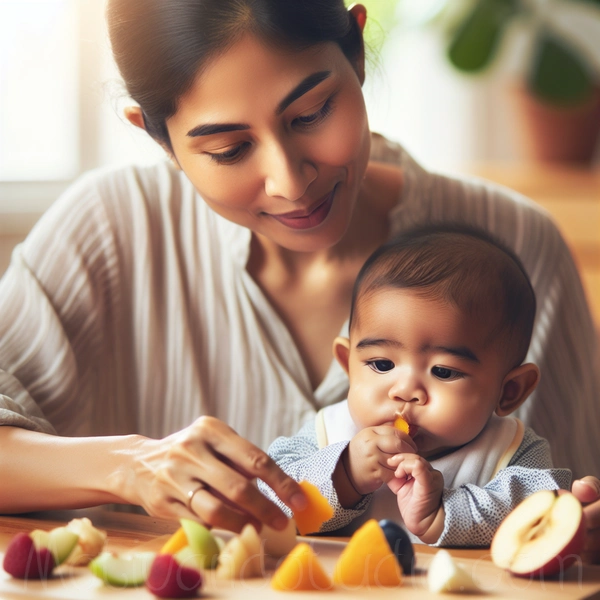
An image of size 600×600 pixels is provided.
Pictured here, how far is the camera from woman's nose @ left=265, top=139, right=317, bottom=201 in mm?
1255

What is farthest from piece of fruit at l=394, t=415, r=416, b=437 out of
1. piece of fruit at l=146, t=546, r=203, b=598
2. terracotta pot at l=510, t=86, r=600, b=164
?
terracotta pot at l=510, t=86, r=600, b=164

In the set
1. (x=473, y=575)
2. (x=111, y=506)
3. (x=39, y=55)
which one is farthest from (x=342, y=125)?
(x=39, y=55)

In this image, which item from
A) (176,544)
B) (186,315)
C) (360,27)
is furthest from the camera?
(186,315)

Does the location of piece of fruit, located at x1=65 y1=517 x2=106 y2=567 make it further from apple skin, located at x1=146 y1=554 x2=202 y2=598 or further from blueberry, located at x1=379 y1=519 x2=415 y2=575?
blueberry, located at x1=379 y1=519 x2=415 y2=575

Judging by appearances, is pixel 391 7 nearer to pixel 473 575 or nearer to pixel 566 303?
pixel 566 303

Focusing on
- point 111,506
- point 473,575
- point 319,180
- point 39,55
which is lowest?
point 111,506

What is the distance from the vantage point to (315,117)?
1.30 metres

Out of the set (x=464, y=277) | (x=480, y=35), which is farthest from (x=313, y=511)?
(x=480, y=35)

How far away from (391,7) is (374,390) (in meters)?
3.38

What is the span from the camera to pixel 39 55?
11.1 feet

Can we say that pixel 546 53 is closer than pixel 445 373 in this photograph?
No

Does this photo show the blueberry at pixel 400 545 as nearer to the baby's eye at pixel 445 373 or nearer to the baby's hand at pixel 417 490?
the baby's hand at pixel 417 490

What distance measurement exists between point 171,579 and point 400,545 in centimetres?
24

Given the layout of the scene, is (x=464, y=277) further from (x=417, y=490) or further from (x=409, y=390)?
(x=417, y=490)
